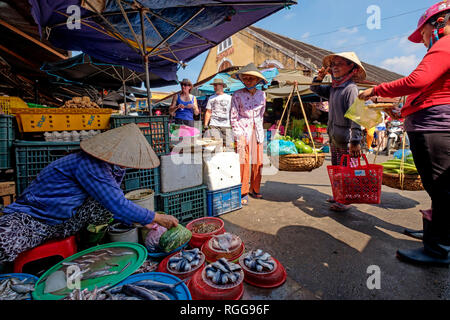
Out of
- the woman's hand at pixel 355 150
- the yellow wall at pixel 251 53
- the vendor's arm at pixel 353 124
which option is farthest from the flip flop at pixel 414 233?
the yellow wall at pixel 251 53

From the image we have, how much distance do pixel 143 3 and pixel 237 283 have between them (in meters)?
3.66

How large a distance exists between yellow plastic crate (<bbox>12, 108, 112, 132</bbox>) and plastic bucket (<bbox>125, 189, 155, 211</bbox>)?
92 cm

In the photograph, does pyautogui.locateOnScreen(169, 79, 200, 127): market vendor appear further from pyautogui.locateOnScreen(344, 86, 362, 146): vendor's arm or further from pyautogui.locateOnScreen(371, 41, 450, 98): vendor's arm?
pyautogui.locateOnScreen(371, 41, 450, 98): vendor's arm

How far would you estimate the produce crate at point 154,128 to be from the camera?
2.50 metres

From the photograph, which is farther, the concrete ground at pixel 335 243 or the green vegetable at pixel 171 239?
the green vegetable at pixel 171 239

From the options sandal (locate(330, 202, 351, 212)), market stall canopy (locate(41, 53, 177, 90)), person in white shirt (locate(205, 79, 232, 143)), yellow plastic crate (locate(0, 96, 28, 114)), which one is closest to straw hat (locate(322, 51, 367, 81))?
sandal (locate(330, 202, 351, 212))

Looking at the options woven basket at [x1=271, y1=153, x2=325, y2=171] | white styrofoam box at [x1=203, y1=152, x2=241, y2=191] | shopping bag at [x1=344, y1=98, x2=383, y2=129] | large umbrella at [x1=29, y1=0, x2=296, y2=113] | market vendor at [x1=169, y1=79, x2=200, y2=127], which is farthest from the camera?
market vendor at [x1=169, y1=79, x2=200, y2=127]

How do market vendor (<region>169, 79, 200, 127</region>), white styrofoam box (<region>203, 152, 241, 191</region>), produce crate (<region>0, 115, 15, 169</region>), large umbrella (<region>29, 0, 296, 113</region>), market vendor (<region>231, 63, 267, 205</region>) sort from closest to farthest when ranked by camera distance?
produce crate (<region>0, 115, 15, 169</region>) < large umbrella (<region>29, 0, 296, 113</region>) < white styrofoam box (<region>203, 152, 241, 191</region>) < market vendor (<region>231, 63, 267, 205</region>) < market vendor (<region>169, 79, 200, 127</region>)

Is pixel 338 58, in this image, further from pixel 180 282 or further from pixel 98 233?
pixel 98 233

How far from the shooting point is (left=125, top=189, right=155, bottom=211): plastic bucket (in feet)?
7.43

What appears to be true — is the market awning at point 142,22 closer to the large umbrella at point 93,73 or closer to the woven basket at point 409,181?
the large umbrella at point 93,73

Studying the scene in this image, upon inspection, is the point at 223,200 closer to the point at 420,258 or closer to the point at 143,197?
the point at 143,197

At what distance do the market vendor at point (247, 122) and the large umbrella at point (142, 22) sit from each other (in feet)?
3.01
